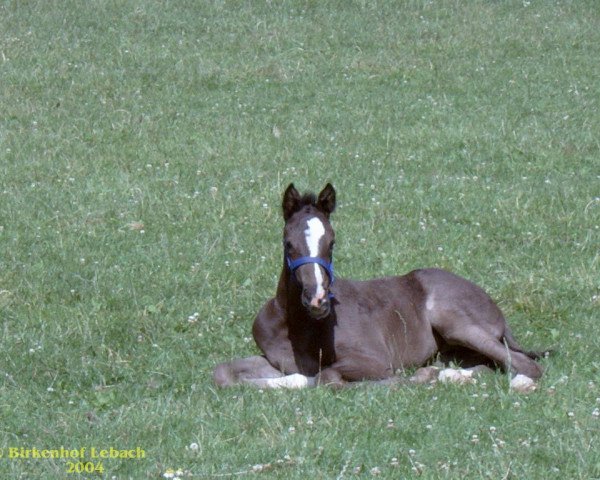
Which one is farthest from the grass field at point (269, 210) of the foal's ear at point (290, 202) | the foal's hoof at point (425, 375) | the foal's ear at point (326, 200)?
the foal's ear at point (326, 200)

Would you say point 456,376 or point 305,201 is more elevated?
point 305,201

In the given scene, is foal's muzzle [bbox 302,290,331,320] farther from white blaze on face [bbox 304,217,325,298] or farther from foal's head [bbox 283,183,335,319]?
white blaze on face [bbox 304,217,325,298]

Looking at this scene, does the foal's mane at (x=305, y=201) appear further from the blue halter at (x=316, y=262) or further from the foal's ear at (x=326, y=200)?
the blue halter at (x=316, y=262)

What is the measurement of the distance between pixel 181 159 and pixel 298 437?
26.9ft

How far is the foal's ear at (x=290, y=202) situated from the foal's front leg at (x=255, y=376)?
1.09m

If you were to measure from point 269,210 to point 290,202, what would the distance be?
4.01 metres

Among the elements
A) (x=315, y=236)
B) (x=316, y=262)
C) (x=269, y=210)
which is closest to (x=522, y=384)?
(x=316, y=262)

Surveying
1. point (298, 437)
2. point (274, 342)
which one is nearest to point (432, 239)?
point (274, 342)

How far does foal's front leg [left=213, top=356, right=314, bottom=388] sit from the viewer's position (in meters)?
8.46

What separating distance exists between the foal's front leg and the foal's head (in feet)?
2.00

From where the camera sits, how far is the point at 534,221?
12.4 m

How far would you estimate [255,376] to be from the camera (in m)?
8.71

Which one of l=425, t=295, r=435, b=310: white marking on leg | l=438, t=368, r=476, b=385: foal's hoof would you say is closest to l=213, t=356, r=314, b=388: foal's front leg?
l=438, t=368, r=476, b=385: foal's hoof

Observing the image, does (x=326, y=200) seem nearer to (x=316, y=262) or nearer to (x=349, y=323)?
(x=316, y=262)
